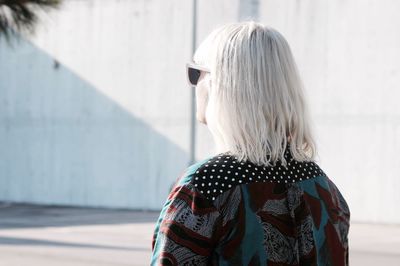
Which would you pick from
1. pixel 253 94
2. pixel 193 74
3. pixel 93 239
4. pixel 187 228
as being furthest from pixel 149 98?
pixel 187 228

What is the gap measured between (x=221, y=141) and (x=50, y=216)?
794 inches

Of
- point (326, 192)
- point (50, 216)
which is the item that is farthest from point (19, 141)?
point (326, 192)

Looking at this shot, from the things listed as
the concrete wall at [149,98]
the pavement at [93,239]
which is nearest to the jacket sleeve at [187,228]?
the pavement at [93,239]

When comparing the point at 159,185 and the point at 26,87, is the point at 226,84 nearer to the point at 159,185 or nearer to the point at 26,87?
the point at 159,185

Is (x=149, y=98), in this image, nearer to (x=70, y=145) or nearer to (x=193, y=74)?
(x=70, y=145)

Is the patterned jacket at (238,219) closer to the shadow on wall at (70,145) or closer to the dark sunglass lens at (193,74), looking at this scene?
the dark sunglass lens at (193,74)

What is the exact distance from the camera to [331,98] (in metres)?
20.9

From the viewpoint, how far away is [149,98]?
79.4 ft

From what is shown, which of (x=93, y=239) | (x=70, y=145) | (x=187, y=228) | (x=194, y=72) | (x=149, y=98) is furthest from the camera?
(x=70, y=145)

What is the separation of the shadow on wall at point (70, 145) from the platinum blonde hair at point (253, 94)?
70.4 feet

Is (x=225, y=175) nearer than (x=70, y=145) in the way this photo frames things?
Yes

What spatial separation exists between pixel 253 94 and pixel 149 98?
22304 mm

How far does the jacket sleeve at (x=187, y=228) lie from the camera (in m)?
1.87

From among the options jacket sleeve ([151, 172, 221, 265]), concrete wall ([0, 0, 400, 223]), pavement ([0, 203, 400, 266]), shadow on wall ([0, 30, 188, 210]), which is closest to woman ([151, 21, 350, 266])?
jacket sleeve ([151, 172, 221, 265])
